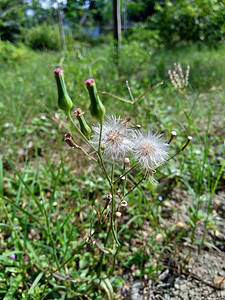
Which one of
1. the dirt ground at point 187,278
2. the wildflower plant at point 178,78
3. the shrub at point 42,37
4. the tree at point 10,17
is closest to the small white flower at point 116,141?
the wildflower plant at point 178,78

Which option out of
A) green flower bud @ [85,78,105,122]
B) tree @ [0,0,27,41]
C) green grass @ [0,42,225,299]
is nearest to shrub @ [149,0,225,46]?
green grass @ [0,42,225,299]

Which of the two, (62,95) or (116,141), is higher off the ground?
(62,95)

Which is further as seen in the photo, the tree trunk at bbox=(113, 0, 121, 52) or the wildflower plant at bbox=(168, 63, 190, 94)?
the tree trunk at bbox=(113, 0, 121, 52)

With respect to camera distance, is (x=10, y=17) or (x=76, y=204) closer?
(x=76, y=204)

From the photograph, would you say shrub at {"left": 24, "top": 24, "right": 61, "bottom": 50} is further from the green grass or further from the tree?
the green grass

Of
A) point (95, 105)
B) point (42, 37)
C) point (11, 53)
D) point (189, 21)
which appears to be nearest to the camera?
point (95, 105)

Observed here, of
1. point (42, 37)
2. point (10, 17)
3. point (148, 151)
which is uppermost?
point (10, 17)

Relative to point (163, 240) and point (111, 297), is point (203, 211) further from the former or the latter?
point (111, 297)

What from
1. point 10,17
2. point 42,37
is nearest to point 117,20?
point 10,17

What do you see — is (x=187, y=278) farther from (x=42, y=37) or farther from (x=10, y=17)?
(x=42, y=37)

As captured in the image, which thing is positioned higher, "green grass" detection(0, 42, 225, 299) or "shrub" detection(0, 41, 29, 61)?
"shrub" detection(0, 41, 29, 61)

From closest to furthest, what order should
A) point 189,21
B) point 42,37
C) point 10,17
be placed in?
point 189,21, point 10,17, point 42,37
